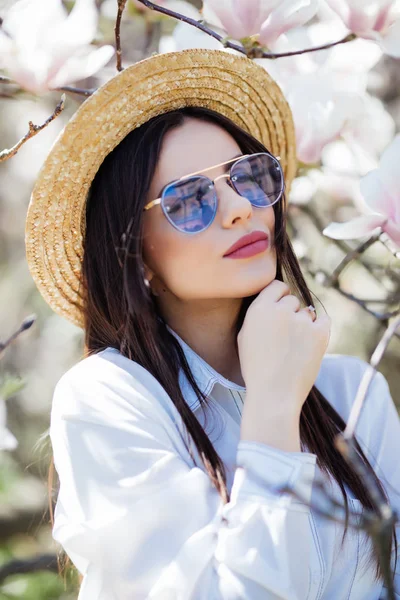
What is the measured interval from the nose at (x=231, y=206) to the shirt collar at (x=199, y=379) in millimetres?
246

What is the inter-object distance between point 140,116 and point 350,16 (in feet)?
1.35

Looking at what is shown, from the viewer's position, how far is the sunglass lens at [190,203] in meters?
1.26

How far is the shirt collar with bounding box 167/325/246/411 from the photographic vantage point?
1327 millimetres

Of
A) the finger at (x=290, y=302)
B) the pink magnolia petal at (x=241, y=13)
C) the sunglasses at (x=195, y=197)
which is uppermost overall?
the pink magnolia petal at (x=241, y=13)

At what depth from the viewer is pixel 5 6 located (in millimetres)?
1602

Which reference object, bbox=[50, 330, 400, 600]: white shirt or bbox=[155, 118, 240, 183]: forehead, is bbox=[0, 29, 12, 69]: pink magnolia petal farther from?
bbox=[50, 330, 400, 600]: white shirt

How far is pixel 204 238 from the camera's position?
126 centimetres

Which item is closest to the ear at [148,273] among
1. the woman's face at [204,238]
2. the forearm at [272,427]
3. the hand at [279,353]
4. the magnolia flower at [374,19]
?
the woman's face at [204,238]

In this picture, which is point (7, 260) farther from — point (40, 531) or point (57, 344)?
point (40, 531)

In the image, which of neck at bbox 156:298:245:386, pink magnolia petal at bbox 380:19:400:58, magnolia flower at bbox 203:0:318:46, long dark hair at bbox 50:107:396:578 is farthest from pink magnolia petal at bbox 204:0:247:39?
neck at bbox 156:298:245:386

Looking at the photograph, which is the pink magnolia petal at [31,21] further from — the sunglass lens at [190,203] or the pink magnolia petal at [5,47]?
the sunglass lens at [190,203]

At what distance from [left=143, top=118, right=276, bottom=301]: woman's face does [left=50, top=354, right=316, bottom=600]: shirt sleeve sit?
252mm

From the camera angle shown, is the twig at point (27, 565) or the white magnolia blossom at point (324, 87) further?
the twig at point (27, 565)

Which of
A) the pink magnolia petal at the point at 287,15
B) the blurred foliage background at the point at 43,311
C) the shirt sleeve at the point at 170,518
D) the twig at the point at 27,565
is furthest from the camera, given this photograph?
the blurred foliage background at the point at 43,311
